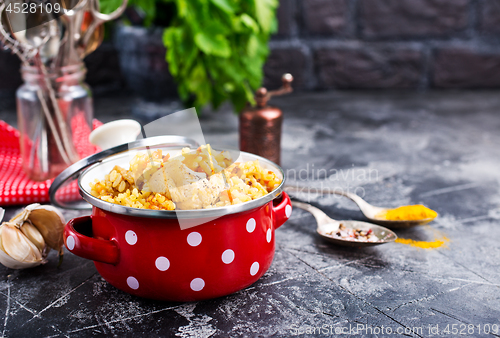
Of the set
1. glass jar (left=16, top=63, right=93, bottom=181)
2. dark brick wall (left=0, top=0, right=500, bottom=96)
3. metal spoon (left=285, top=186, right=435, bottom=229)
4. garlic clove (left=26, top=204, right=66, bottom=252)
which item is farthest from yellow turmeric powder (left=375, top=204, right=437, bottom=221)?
dark brick wall (left=0, top=0, right=500, bottom=96)

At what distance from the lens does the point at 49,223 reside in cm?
78

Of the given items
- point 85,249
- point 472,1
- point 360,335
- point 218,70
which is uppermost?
point 472,1

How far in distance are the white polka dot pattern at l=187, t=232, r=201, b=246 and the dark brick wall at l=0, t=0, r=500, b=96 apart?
1.76m

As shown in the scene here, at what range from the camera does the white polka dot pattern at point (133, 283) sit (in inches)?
25.3

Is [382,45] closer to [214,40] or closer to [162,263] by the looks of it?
[214,40]

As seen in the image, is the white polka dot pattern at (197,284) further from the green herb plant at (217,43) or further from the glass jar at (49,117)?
the green herb plant at (217,43)

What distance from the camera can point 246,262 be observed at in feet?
2.15

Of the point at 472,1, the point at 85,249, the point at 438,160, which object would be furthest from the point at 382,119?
the point at 85,249

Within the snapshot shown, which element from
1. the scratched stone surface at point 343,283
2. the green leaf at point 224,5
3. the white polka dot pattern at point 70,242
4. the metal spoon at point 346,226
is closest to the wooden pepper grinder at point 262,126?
the scratched stone surface at point 343,283

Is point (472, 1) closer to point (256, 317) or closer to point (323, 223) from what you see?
point (323, 223)

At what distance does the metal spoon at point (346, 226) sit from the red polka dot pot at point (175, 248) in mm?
214

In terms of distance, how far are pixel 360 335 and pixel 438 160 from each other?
89 centimetres

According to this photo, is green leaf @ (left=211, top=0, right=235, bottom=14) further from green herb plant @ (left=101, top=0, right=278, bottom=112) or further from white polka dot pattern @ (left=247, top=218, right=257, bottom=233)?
white polka dot pattern @ (left=247, top=218, right=257, bottom=233)

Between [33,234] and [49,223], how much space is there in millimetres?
31
